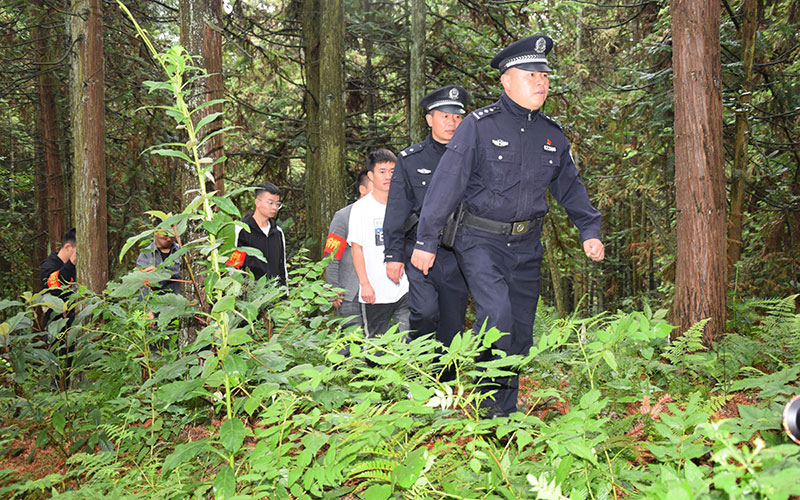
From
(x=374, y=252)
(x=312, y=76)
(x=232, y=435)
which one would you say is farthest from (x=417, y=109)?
(x=232, y=435)

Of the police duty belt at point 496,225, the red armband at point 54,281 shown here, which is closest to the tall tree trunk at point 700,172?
the police duty belt at point 496,225

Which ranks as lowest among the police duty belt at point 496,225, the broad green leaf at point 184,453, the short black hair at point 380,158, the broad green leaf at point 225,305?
the broad green leaf at point 184,453

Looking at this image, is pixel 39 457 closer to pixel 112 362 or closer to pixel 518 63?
pixel 112 362

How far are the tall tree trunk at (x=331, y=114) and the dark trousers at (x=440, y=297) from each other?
440cm

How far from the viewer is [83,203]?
817 cm

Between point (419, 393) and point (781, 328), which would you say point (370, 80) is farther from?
point (419, 393)

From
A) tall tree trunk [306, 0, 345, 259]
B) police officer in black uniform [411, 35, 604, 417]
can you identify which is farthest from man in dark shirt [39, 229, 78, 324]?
police officer in black uniform [411, 35, 604, 417]

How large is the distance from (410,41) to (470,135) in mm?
7250

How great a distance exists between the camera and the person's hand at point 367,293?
→ 5957 millimetres

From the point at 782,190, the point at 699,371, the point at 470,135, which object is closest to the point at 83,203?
the point at 470,135

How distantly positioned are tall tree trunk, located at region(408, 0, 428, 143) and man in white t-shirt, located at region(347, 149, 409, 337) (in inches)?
161

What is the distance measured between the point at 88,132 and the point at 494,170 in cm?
644

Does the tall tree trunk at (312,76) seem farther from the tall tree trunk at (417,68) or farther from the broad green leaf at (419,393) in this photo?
the broad green leaf at (419,393)

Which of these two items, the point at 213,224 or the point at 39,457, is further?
the point at 39,457
